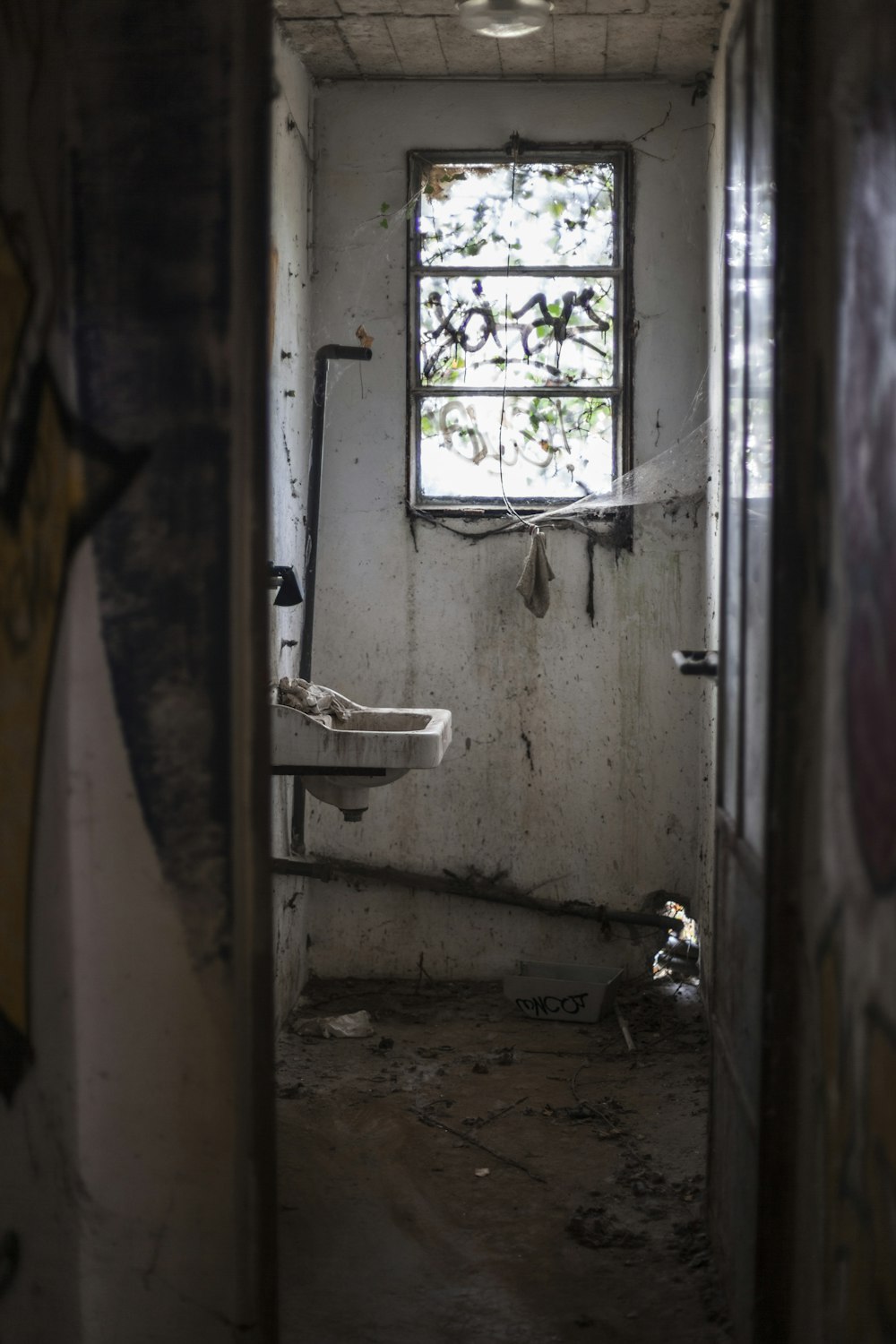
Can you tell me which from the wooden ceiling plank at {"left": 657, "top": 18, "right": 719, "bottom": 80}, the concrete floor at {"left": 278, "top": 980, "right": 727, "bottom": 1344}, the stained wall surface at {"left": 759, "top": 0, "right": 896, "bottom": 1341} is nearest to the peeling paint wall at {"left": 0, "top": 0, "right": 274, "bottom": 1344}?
the concrete floor at {"left": 278, "top": 980, "right": 727, "bottom": 1344}

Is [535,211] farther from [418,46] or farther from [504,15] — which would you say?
[504,15]

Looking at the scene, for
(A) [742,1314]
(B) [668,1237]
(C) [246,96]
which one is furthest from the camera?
(B) [668,1237]

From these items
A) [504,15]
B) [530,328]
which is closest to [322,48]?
[504,15]

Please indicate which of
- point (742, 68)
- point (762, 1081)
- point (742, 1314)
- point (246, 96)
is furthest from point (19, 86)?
point (742, 1314)

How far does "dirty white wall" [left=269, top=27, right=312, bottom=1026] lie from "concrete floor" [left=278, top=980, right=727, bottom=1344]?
37cm

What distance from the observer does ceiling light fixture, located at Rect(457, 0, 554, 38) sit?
339cm

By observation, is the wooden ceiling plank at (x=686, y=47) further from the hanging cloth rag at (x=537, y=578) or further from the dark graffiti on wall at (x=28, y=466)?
the dark graffiti on wall at (x=28, y=466)

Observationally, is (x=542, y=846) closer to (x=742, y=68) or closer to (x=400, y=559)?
(x=400, y=559)

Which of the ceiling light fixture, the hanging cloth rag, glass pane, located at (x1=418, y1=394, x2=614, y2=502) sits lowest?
the hanging cloth rag

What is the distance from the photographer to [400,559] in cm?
443

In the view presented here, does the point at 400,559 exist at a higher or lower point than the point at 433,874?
higher

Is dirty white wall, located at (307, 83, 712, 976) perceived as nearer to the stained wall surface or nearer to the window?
the window

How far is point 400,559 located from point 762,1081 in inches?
112

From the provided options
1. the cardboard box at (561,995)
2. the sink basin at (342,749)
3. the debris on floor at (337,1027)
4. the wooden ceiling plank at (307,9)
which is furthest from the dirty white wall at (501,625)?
the sink basin at (342,749)
